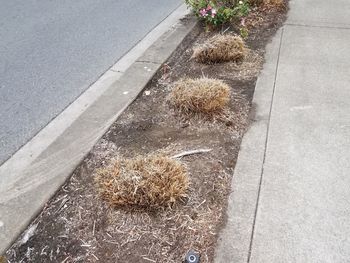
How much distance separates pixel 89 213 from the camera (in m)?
2.50

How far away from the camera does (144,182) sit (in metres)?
2.47

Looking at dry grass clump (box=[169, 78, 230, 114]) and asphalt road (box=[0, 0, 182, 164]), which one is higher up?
dry grass clump (box=[169, 78, 230, 114])

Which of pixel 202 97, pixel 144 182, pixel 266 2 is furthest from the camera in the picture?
pixel 266 2

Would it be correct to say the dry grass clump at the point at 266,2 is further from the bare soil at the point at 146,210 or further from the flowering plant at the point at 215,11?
the bare soil at the point at 146,210

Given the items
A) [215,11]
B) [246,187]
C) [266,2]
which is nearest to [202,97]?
[246,187]

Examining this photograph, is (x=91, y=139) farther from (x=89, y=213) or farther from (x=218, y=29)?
(x=218, y=29)

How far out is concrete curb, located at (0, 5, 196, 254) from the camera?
2.54 meters

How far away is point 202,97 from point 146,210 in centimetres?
123

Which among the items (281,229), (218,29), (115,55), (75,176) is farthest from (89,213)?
(218,29)

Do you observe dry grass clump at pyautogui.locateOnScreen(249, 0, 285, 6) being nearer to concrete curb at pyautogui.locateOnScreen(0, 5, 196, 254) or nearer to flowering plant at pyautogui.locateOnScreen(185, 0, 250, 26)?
flowering plant at pyautogui.locateOnScreen(185, 0, 250, 26)

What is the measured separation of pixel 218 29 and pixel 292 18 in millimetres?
1247

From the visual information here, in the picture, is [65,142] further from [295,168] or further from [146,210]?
[295,168]

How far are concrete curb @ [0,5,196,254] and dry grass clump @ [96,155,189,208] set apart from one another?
1.29ft

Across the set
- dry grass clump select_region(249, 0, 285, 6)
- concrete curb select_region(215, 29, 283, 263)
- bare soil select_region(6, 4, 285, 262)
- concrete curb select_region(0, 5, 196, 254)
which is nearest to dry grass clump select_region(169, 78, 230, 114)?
bare soil select_region(6, 4, 285, 262)
